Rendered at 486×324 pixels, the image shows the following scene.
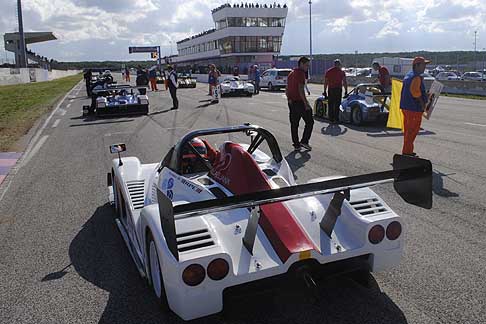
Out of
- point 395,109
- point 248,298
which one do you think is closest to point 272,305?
point 248,298

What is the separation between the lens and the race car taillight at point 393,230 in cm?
350

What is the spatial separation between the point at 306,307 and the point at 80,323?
160 cm

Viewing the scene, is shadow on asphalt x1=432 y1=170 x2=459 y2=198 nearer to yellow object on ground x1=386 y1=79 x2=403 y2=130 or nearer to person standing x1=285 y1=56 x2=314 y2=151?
person standing x1=285 y1=56 x2=314 y2=151

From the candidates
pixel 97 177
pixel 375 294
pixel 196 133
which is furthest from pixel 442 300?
pixel 97 177

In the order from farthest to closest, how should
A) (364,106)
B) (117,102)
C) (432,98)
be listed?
1. (117,102)
2. (364,106)
3. (432,98)

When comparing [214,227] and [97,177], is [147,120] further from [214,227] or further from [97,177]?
[214,227]

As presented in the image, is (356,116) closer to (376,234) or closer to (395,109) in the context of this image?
(395,109)

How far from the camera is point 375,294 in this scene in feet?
12.0

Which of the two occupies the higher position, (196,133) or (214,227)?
(196,133)

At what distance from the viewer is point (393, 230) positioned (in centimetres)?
351

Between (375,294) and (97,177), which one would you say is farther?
(97,177)

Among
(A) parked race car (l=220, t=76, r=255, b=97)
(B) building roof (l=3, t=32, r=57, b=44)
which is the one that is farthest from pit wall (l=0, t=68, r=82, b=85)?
(B) building roof (l=3, t=32, r=57, b=44)

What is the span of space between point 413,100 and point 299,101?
7.71ft

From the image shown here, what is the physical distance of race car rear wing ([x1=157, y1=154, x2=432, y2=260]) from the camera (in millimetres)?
2758
